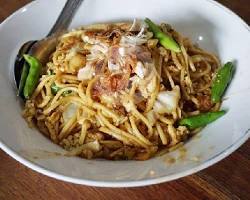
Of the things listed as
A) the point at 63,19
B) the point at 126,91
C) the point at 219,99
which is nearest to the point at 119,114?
the point at 126,91

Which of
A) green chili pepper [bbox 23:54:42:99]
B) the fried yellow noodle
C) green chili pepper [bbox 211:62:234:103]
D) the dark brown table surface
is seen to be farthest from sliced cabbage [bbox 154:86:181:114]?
green chili pepper [bbox 23:54:42:99]

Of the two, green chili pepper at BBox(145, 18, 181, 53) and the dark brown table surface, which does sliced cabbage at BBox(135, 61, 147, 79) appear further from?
the dark brown table surface

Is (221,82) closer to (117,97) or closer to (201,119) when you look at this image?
(201,119)

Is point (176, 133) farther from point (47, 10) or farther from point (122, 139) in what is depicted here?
point (47, 10)

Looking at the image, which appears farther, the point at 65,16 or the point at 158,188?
the point at 65,16

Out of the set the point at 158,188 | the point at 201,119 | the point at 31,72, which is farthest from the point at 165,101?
the point at 31,72

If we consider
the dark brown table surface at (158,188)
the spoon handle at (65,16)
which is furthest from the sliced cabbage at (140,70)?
the spoon handle at (65,16)

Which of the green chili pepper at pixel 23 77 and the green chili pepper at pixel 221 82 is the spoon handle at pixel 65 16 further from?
the green chili pepper at pixel 221 82
